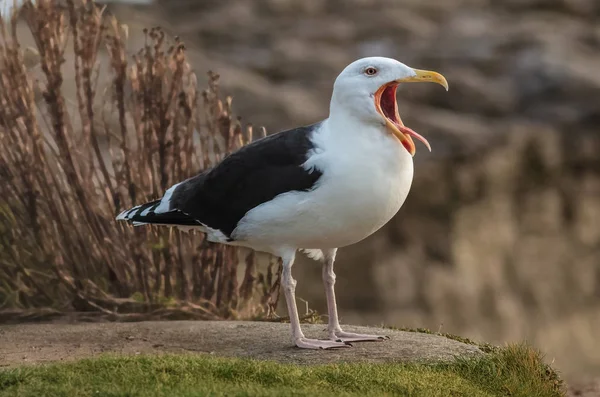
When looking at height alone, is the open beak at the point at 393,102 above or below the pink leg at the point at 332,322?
above

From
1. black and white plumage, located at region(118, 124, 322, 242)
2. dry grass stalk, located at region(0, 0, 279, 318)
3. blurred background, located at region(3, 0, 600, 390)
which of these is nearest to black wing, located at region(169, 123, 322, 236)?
black and white plumage, located at region(118, 124, 322, 242)

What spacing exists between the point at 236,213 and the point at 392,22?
553 cm

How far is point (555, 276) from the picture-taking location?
25.1ft

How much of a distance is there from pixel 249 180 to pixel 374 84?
43 centimetres

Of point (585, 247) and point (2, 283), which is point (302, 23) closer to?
point (585, 247)

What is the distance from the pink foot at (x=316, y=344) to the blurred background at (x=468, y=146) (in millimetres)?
4025

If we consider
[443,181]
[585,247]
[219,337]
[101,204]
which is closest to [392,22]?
[443,181]

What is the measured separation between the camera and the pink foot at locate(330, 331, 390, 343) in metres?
2.95

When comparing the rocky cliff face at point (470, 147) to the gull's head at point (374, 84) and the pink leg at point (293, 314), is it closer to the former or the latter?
the pink leg at point (293, 314)

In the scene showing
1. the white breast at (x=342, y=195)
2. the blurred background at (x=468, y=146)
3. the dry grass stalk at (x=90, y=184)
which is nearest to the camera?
the white breast at (x=342, y=195)

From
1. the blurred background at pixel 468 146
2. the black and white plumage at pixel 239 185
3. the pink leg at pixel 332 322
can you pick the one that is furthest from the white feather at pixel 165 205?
the blurred background at pixel 468 146

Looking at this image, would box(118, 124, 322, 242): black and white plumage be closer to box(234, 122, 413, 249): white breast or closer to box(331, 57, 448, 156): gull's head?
box(234, 122, 413, 249): white breast

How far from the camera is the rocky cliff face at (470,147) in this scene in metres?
7.22

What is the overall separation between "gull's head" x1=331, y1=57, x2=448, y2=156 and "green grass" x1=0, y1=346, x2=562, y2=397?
62 cm
